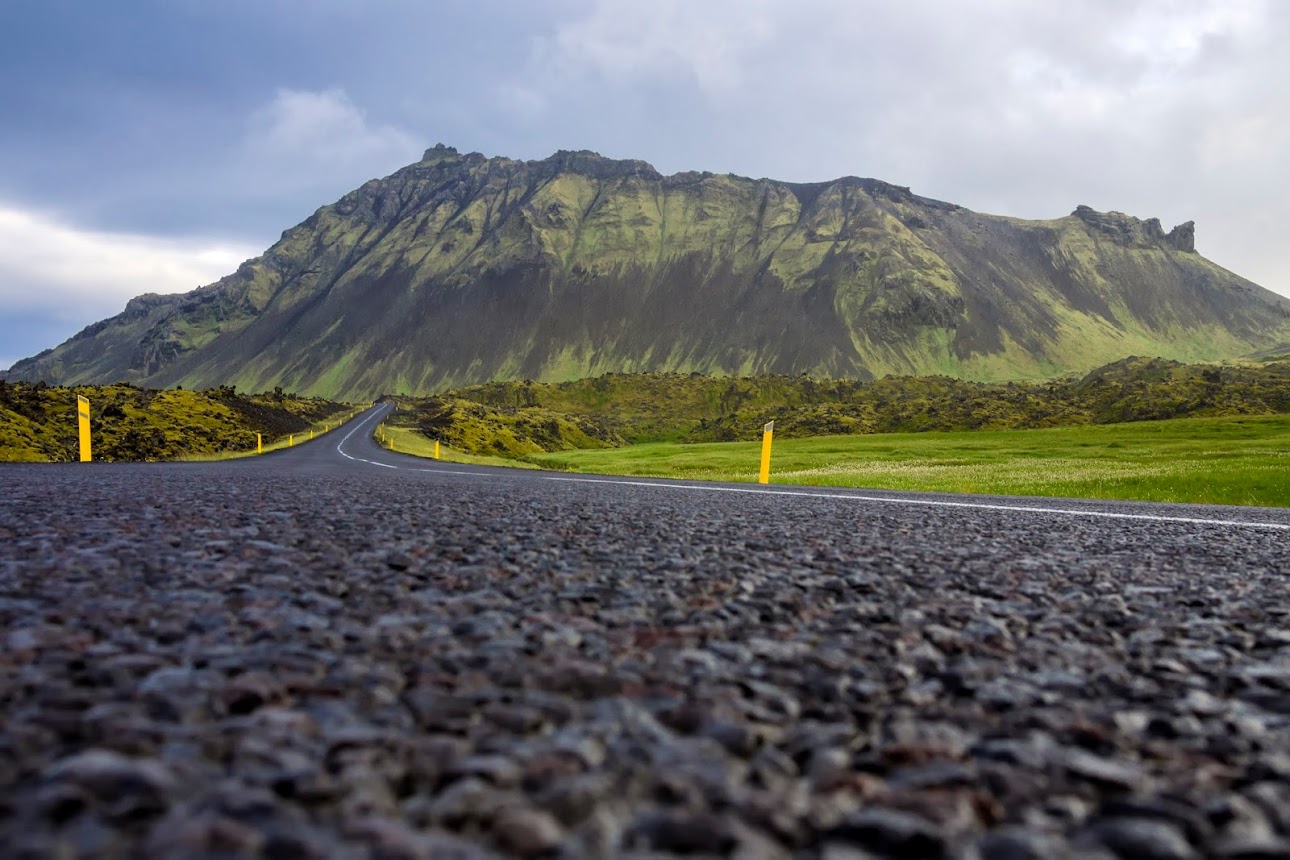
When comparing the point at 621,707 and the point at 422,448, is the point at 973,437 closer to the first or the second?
the point at 422,448

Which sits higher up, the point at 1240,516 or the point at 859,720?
the point at 859,720

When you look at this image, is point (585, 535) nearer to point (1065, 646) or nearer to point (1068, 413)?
point (1065, 646)

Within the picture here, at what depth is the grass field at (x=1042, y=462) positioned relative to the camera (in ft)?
76.7

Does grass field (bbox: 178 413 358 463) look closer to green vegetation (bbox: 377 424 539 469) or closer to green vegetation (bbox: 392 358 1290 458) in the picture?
green vegetation (bbox: 377 424 539 469)

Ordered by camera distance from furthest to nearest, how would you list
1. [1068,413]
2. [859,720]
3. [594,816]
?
[1068,413] → [859,720] → [594,816]

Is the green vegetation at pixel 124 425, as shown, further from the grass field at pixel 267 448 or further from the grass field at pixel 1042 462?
the grass field at pixel 1042 462

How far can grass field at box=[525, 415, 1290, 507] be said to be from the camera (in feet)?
76.7

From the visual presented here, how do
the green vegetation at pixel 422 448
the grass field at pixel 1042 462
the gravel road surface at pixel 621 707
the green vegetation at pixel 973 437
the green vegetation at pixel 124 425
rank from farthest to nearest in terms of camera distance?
the green vegetation at pixel 422 448 → the green vegetation at pixel 124 425 → the green vegetation at pixel 973 437 → the grass field at pixel 1042 462 → the gravel road surface at pixel 621 707

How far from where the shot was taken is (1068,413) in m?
96.2

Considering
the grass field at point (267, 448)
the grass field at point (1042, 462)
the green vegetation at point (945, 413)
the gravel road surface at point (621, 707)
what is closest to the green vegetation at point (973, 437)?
the grass field at point (1042, 462)

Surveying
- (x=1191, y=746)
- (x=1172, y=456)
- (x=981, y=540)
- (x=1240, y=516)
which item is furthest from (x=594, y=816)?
(x=1172, y=456)

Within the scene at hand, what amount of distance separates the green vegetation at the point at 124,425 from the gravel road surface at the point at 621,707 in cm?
2757

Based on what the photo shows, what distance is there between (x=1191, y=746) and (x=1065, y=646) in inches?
38.5

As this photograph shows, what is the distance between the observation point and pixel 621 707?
199 cm
